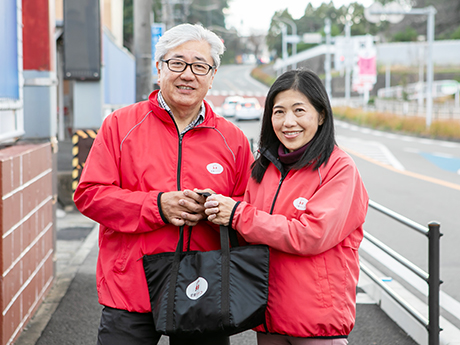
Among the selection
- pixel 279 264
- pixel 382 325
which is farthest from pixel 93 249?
pixel 279 264

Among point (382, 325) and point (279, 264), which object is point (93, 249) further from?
point (279, 264)

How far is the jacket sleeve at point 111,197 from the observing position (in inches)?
92.7

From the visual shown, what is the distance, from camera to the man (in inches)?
93.2

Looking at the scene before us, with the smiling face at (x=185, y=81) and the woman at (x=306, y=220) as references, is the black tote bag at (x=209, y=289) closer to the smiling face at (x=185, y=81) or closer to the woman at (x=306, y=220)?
the woman at (x=306, y=220)

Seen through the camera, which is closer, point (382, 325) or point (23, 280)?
point (23, 280)

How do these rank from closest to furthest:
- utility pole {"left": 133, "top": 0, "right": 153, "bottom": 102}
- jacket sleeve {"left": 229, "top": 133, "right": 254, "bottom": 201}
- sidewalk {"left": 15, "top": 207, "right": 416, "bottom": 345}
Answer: jacket sleeve {"left": 229, "top": 133, "right": 254, "bottom": 201}
sidewalk {"left": 15, "top": 207, "right": 416, "bottom": 345}
utility pole {"left": 133, "top": 0, "right": 153, "bottom": 102}

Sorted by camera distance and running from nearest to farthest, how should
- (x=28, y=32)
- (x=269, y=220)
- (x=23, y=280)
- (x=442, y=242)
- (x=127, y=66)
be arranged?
(x=269, y=220) → (x=23, y=280) → (x=28, y=32) → (x=442, y=242) → (x=127, y=66)

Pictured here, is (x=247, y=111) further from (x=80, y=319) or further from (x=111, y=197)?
(x=111, y=197)

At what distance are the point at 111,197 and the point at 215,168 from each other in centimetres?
48

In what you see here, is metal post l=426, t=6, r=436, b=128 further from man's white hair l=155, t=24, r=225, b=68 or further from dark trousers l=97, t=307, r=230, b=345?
dark trousers l=97, t=307, r=230, b=345

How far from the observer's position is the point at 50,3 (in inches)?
211

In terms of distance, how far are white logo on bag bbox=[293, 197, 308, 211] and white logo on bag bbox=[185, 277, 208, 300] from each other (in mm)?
472

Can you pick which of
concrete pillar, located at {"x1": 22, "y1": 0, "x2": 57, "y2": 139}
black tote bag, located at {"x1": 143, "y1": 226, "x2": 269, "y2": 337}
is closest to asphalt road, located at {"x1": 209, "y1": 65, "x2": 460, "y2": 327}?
black tote bag, located at {"x1": 143, "y1": 226, "x2": 269, "y2": 337}

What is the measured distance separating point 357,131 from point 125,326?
31196 mm
